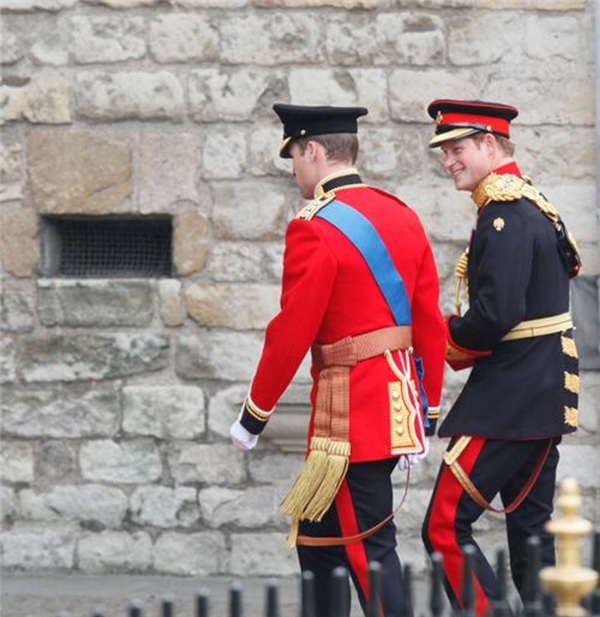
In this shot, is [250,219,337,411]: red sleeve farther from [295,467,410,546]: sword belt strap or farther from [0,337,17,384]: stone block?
[0,337,17,384]: stone block

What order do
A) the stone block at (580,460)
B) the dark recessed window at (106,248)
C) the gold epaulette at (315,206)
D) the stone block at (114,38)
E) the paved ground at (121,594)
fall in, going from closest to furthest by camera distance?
the gold epaulette at (315,206) < the paved ground at (121,594) < the stone block at (580,460) < the stone block at (114,38) < the dark recessed window at (106,248)

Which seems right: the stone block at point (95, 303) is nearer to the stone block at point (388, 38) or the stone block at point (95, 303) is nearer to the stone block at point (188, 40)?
the stone block at point (188, 40)

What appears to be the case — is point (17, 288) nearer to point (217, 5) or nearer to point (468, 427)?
point (217, 5)

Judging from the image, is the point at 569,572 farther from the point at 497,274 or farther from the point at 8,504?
the point at 8,504

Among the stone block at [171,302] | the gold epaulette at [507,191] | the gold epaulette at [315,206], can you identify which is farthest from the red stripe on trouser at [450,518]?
the stone block at [171,302]

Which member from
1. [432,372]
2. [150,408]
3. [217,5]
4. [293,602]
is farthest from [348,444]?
[217,5]

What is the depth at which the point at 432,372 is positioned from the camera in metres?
4.91

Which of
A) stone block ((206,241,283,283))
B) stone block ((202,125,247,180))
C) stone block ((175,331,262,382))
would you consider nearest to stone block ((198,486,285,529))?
stone block ((175,331,262,382))

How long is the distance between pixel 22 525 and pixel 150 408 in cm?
68

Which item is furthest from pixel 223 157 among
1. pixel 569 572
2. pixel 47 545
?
pixel 569 572

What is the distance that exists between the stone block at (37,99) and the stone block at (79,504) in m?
1.44

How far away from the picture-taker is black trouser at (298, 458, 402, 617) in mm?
4766

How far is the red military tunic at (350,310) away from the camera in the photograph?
183 inches

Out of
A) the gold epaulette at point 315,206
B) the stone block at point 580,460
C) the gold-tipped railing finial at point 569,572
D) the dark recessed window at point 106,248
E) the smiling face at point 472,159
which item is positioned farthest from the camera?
the dark recessed window at point 106,248
